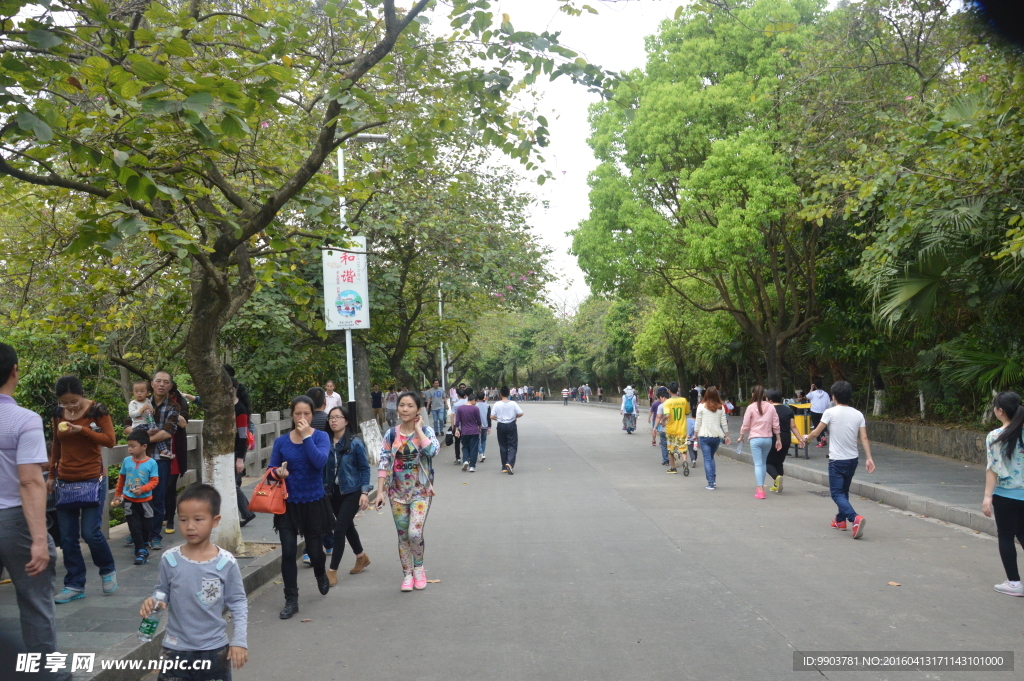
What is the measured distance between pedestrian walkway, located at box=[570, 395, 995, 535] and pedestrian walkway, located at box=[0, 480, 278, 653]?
8107 mm

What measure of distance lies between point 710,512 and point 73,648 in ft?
25.7

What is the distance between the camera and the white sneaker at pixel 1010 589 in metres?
6.30

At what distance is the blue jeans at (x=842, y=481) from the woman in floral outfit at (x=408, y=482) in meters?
4.65

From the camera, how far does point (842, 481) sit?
352 inches

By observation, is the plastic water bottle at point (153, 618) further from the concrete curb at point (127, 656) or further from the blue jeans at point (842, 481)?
the blue jeans at point (842, 481)

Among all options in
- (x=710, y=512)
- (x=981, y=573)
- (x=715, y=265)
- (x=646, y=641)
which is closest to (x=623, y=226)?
(x=715, y=265)

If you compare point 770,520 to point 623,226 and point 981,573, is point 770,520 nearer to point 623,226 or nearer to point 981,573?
point 981,573

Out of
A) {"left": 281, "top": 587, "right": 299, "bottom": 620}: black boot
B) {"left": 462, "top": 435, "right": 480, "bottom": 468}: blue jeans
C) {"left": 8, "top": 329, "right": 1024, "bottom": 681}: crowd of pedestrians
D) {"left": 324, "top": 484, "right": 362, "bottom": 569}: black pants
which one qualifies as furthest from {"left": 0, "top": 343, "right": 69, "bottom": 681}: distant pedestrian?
{"left": 462, "top": 435, "right": 480, "bottom": 468}: blue jeans

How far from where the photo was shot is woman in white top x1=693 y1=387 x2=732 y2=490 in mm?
13156

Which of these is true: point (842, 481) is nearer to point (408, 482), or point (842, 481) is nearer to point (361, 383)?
point (408, 482)

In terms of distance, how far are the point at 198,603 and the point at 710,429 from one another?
10758 mm

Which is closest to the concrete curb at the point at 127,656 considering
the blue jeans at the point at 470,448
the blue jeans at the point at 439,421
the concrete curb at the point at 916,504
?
the concrete curb at the point at 916,504

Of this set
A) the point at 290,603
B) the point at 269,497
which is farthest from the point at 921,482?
the point at 269,497

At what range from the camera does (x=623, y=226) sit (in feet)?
72.6
